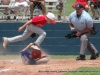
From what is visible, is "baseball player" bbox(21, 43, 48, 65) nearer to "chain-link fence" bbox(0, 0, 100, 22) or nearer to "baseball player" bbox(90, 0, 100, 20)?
"chain-link fence" bbox(0, 0, 100, 22)

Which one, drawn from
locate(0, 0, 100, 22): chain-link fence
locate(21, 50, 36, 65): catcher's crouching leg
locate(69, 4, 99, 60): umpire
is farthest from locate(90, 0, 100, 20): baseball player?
locate(21, 50, 36, 65): catcher's crouching leg

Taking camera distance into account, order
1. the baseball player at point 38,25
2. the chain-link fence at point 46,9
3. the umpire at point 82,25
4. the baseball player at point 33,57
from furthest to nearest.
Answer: the chain-link fence at point 46,9 < the umpire at point 82,25 < the baseball player at point 38,25 < the baseball player at point 33,57

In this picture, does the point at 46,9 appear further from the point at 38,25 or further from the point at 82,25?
the point at 38,25

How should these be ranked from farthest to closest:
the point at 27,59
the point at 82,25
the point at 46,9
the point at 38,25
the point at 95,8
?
1. the point at 46,9
2. the point at 95,8
3. the point at 82,25
4. the point at 38,25
5. the point at 27,59

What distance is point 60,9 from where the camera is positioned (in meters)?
15.6

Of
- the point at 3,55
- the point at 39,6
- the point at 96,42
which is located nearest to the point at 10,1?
the point at 39,6

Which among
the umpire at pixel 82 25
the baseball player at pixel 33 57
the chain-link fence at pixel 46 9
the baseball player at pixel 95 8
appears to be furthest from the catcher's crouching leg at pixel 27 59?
the baseball player at pixel 95 8

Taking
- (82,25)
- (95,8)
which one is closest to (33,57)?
(82,25)

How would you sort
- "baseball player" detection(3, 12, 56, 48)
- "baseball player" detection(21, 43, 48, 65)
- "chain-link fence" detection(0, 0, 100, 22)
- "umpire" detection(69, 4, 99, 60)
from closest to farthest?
"baseball player" detection(21, 43, 48, 65) → "baseball player" detection(3, 12, 56, 48) → "umpire" detection(69, 4, 99, 60) → "chain-link fence" detection(0, 0, 100, 22)

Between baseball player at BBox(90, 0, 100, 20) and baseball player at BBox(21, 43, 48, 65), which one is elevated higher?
baseball player at BBox(90, 0, 100, 20)

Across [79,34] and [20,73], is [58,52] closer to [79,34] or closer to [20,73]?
[79,34]

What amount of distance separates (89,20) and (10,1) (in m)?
5.00

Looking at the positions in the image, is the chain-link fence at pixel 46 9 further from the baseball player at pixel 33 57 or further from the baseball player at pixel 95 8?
the baseball player at pixel 33 57

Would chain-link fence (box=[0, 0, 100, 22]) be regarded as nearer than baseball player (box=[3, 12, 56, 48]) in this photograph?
No
